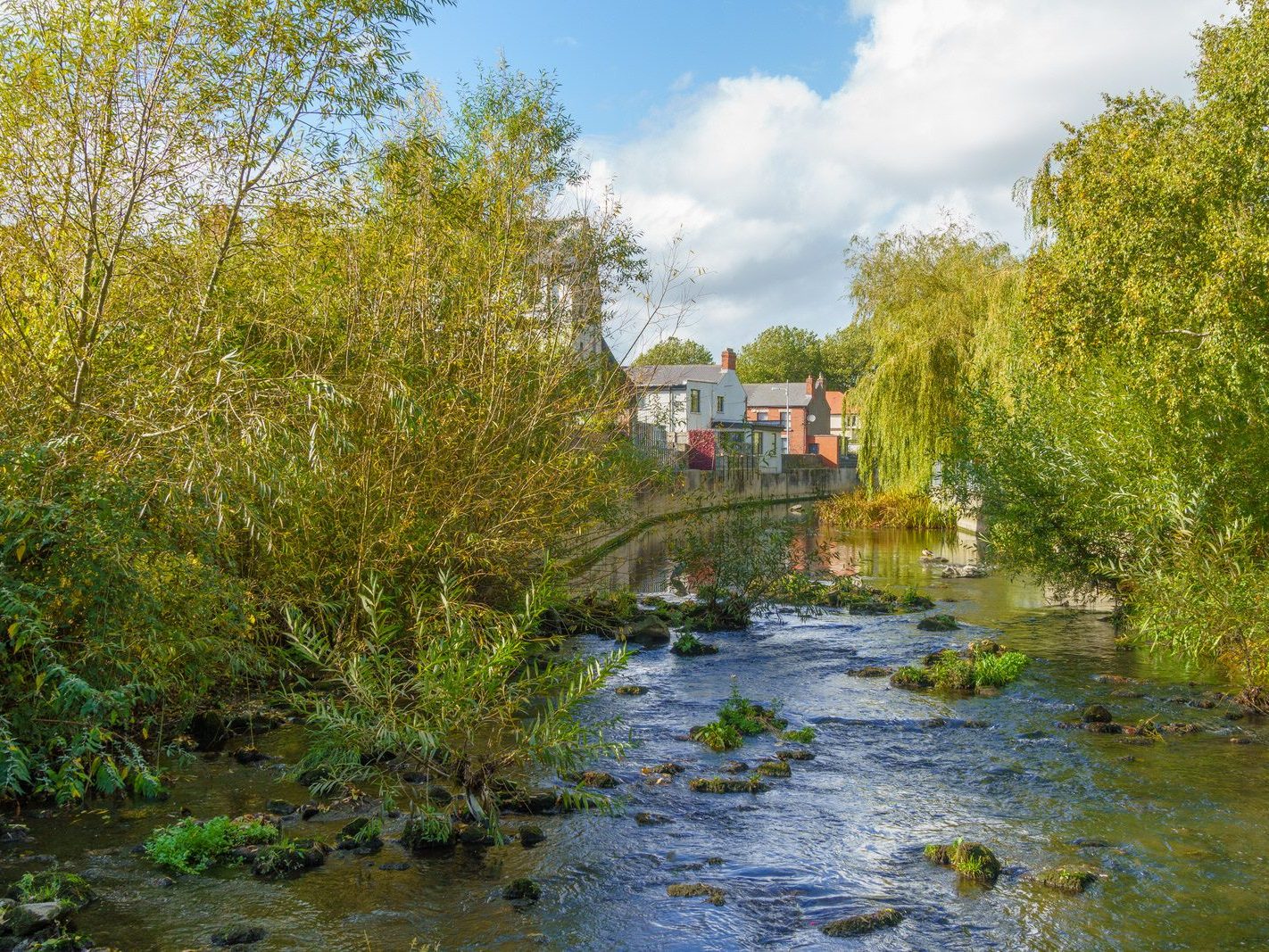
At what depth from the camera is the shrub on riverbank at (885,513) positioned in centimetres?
3712

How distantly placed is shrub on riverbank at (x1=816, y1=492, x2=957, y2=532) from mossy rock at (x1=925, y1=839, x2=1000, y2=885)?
2942 centimetres

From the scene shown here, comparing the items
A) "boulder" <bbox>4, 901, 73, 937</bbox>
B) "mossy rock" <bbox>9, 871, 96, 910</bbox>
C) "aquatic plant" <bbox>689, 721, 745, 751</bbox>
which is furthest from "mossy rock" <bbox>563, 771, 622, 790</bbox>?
"boulder" <bbox>4, 901, 73, 937</bbox>

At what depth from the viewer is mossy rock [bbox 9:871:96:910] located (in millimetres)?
6329

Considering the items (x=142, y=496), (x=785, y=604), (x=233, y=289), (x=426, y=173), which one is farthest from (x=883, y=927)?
(x=785, y=604)

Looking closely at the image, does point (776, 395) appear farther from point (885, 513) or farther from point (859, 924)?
point (859, 924)

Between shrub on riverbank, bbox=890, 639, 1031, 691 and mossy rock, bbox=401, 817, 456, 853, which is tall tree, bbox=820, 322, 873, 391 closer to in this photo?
shrub on riverbank, bbox=890, 639, 1031, 691

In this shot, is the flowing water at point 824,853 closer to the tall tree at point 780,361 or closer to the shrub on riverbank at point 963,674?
the shrub on riverbank at point 963,674

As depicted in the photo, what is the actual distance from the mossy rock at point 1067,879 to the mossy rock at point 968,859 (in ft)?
1.05

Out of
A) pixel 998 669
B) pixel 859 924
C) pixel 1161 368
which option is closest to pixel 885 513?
pixel 998 669

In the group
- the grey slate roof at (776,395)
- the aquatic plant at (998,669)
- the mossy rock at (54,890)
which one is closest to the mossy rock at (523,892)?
the mossy rock at (54,890)

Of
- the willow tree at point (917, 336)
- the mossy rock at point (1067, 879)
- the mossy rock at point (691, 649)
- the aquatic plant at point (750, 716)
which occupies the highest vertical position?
the willow tree at point (917, 336)

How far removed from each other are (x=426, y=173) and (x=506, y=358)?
2334mm

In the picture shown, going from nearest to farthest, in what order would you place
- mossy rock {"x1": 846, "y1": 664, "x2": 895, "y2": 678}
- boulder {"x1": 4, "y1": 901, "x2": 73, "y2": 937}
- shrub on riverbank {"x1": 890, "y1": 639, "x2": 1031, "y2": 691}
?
boulder {"x1": 4, "y1": 901, "x2": 73, "y2": 937} < shrub on riverbank {"x1": 890, "y1": 639, "x2": 1031, "y2": 691} < mossy rock {"x1": 846, "y1": 664, "x2": 895, "y2": 678}

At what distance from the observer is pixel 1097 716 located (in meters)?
11.9
